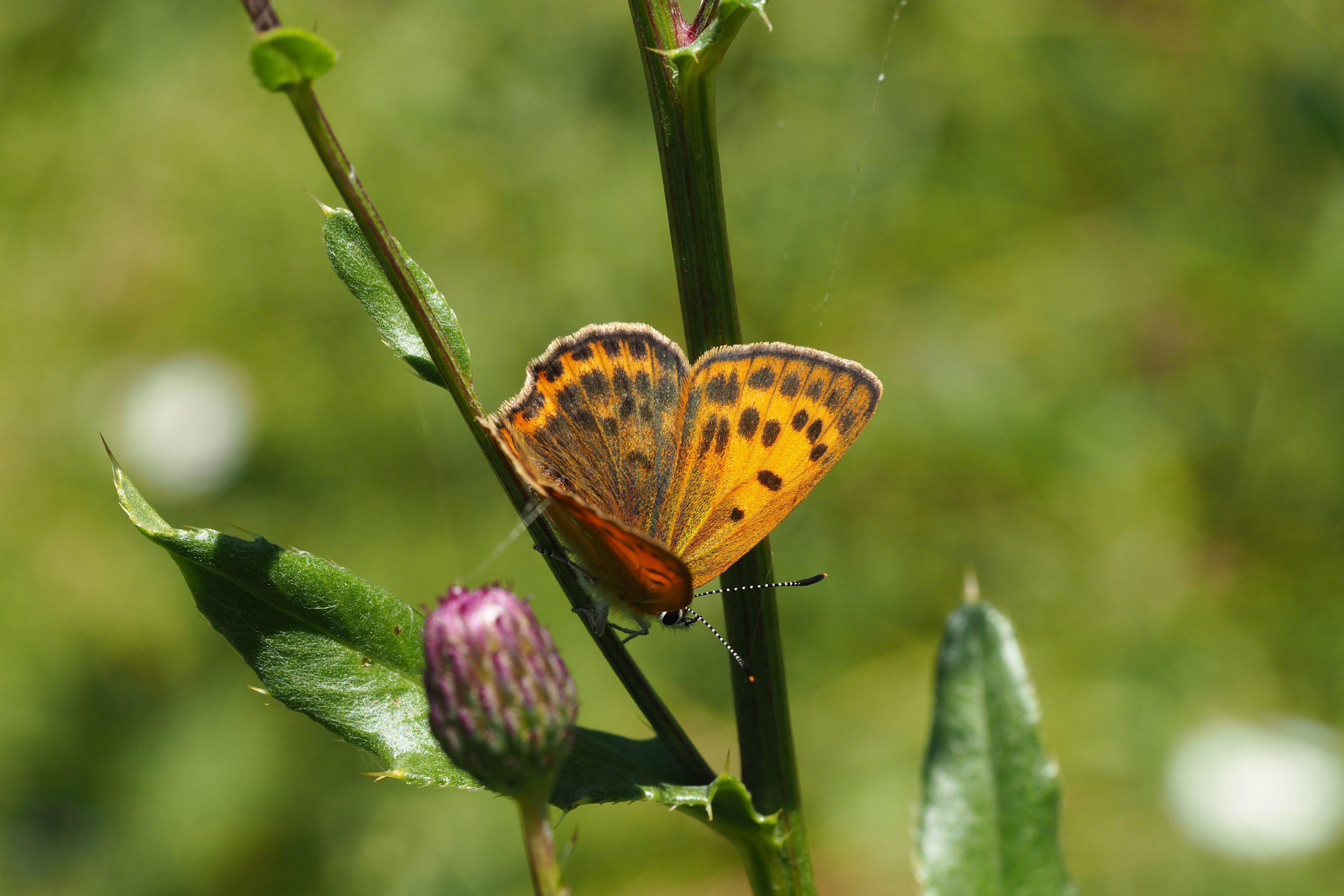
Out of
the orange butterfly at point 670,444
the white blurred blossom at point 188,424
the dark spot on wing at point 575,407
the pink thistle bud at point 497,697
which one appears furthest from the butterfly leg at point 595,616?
the white blurred blossom at point 188,424

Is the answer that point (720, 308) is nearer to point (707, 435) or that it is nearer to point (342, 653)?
point (707, 435)

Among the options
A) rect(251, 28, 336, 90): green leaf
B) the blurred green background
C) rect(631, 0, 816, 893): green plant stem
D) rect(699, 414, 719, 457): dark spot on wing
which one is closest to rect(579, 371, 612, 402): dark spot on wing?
rect(699, 414, 719, 457): dark spot on wing

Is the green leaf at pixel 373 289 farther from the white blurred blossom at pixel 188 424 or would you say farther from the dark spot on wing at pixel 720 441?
the white blurred blossom at pixel 188 424

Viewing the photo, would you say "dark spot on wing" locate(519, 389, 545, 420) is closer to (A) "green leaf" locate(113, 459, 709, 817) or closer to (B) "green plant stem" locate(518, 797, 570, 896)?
(A) "green leaf" locate(113, 459, 709, 817)

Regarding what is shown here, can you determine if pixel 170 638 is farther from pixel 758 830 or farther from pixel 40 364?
pixel 758 830

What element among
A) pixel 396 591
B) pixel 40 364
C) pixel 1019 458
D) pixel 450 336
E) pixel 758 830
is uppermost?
pixel 1019 458

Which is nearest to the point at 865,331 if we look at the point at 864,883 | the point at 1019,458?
the point at 1019,458
